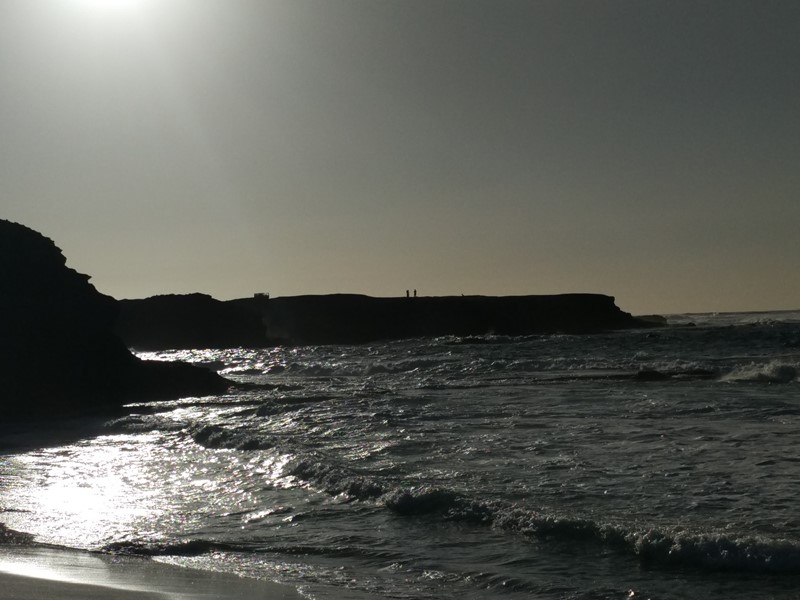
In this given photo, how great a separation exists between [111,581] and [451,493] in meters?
3.50


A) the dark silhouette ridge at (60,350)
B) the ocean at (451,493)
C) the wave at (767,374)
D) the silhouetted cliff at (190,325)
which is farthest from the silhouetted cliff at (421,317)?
the ocean at (451,493)

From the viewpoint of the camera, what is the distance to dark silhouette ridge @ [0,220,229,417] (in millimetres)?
20828

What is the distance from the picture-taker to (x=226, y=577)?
6430mm

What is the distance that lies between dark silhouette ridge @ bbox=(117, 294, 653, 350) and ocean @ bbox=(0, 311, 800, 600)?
1923 inches

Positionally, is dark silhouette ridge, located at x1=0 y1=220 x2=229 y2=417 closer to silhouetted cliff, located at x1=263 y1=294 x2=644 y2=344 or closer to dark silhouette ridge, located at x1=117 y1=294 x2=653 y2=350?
dark silhouette ridge, located at x1=117 y1=294 x2=653 y2=350

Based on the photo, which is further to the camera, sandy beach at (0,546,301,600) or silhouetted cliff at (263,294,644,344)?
silhouetted cliff at (263,294,644,344)

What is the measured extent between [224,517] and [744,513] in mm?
4765

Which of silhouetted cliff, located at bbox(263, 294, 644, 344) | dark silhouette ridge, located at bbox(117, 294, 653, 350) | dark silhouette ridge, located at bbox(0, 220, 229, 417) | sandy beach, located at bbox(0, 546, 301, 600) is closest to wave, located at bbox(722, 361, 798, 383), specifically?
dark silhouette ridge, located at bbox(0, 220, 229, 417)

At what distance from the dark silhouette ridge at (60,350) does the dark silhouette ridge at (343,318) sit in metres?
40.0

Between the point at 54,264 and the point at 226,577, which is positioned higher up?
the point at 54,264

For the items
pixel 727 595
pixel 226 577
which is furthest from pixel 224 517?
pixel 727 595

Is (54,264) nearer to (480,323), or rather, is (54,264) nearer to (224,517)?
(224,517)

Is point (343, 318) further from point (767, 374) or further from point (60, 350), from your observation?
point (767, 374)

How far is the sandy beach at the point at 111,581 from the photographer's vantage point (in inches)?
227
